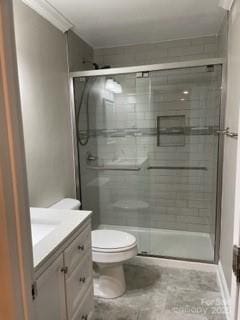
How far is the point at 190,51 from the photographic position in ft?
9.38

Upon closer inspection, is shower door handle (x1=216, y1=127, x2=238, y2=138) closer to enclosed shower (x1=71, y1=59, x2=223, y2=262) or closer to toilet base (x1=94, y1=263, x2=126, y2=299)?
enclosed shower (x1=71, y1=59, x2=223, y2=262)

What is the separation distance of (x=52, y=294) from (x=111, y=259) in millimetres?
793

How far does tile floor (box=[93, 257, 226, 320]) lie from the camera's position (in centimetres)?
181

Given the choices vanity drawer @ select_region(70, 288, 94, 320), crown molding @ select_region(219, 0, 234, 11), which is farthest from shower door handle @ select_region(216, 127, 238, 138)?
vanity drawer @ select_region(70, 288, 94, 320)

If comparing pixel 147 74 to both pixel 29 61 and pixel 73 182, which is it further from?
pixel 73 182

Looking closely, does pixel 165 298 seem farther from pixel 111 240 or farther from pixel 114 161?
pixel 114 161

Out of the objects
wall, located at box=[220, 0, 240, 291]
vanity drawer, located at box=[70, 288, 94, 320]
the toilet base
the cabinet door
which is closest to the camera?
the cabinet door

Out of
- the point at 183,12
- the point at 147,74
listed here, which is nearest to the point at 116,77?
the point at 147,74

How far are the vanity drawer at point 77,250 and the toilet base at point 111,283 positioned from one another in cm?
49

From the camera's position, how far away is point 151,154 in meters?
3.05

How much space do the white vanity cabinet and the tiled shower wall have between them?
1370 millimetres

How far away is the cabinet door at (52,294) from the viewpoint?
3.51 ft

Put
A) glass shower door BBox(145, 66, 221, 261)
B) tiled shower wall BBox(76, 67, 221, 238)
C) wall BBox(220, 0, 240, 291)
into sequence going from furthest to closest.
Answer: tiled shower wall BBox(76, 67, 221, 238), glass shower door BBox(145, 66, 221, 261), wall BBox(220, 0, 240, 291)

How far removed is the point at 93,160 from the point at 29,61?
1.42m
